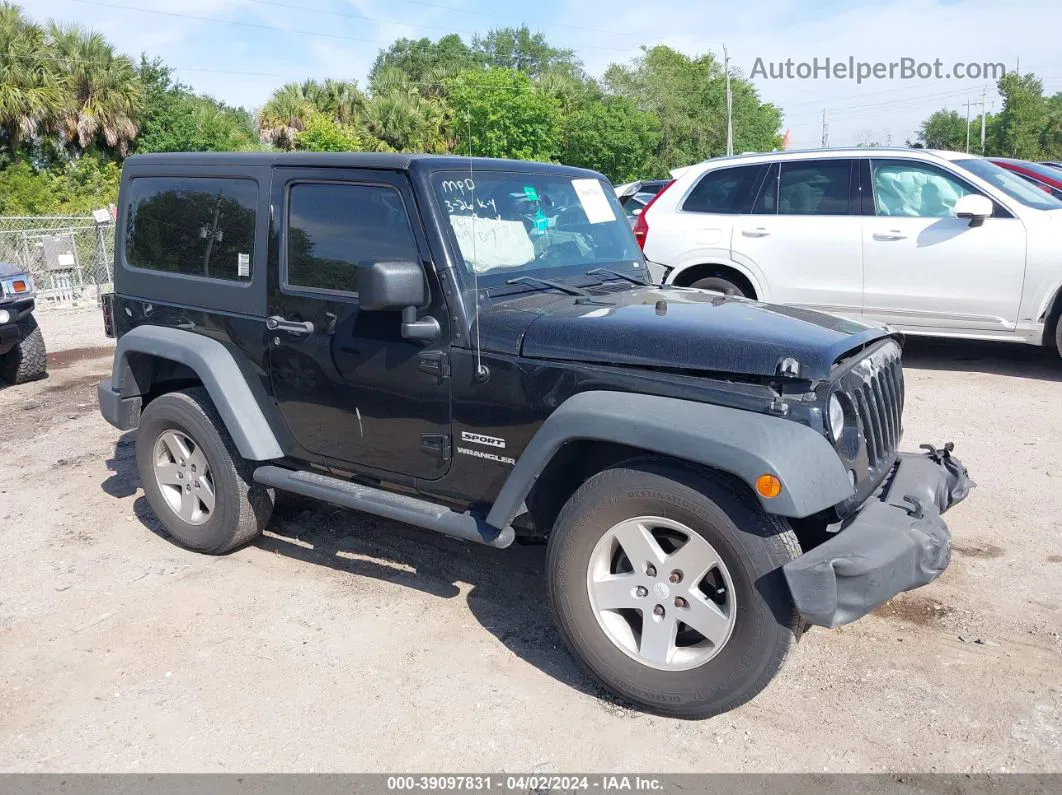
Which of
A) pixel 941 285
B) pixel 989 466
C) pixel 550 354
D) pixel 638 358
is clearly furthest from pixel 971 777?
pixel 941 285

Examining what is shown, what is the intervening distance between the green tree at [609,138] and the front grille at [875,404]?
33569mm

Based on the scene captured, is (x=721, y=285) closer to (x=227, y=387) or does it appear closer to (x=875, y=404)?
(x=875, y=404)

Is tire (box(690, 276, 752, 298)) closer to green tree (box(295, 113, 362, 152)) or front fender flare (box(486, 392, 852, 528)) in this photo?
front fender flare (box(486, 392, 852, 528))

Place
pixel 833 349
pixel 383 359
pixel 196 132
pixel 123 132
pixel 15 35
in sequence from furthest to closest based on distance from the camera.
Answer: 1. pixel 196 132
2. pixel 123 132
3. pixel 15 35
4. pixel 383 359
5. pixel 833 349

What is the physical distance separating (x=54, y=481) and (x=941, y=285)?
6.78 m

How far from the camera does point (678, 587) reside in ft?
10.1

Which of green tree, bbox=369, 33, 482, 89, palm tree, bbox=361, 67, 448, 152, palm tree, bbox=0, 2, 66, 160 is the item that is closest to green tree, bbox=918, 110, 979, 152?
green tree, bbox=369, 33, 482, 89

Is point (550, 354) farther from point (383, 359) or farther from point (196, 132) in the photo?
point (196, 132)

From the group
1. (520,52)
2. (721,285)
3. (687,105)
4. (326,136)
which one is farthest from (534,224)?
(520,52)

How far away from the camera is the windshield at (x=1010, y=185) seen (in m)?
7.46

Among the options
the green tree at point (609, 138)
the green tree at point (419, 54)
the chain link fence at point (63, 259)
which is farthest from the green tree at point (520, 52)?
the chain link fence at point (63, 259)

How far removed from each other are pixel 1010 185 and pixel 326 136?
23201mm

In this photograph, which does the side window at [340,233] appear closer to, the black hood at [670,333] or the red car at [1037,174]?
the black hood at [670,333]

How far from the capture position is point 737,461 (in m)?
2.82
